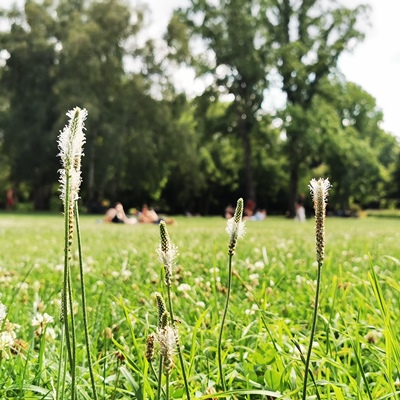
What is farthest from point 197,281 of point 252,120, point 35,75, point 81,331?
point 35,75

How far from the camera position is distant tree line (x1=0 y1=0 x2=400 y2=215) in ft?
128

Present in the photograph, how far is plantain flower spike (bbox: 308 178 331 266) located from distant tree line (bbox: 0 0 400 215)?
36872 millimetres

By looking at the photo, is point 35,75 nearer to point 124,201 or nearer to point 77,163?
point 124,201

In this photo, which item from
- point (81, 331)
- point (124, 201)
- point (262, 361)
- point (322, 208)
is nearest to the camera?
point (322, 208)

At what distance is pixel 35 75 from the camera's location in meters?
43.5

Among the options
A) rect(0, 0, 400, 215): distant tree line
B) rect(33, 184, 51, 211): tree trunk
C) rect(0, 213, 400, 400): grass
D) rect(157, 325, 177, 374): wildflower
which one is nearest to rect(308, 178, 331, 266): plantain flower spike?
rect(157, 325, 177, 374): wildflower

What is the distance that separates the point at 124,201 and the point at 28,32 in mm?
18501

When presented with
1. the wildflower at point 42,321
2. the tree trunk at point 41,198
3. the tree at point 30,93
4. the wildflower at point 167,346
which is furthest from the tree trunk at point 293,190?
the wildflower at point 167,346

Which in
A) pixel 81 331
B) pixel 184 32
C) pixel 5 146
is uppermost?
pixel 184 32

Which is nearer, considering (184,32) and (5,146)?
(184,32)

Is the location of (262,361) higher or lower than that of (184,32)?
lower

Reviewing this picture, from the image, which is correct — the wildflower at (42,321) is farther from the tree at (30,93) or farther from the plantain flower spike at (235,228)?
the tree at (30,93)

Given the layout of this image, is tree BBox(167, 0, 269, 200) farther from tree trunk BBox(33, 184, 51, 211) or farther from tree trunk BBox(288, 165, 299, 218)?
tree trunk BBox(33, 184, 51, 211)

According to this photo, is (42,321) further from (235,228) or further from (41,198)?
(41,198)
